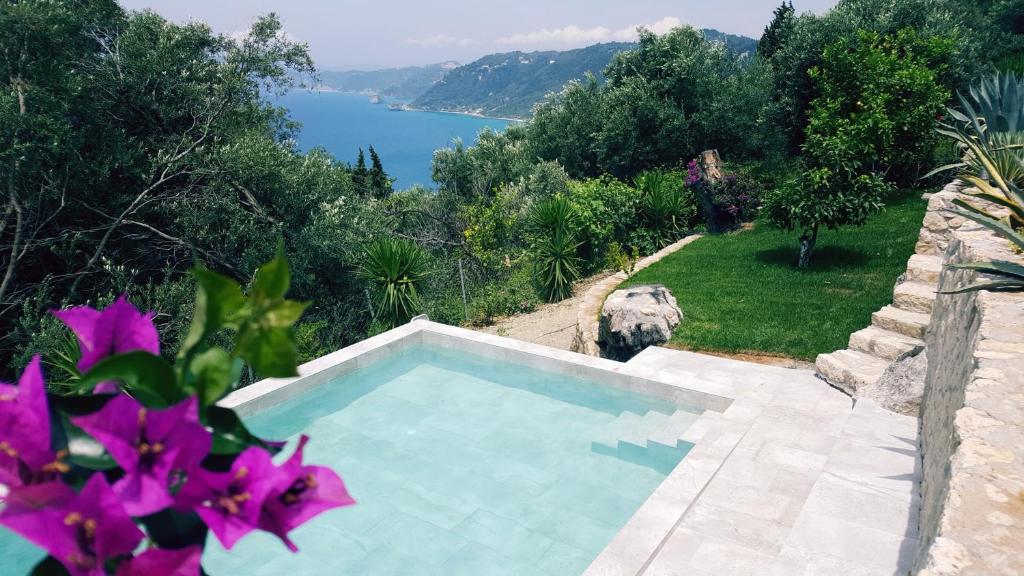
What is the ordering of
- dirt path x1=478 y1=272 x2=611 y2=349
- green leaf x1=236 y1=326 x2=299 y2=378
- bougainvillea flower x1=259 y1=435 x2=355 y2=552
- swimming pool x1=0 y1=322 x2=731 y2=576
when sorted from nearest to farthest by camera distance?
1. green leaf x1=236 y1=326 x2=299 y2=378
2. bougainvillea flower x1=259 y1=435 x2=355 y2=552
3. swimming pool x1=0 y1=322 x2=731 y2=576
4. dirt path x1=478 y1=272 x2=611 y2=349

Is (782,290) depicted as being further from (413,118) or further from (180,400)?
(413,118)

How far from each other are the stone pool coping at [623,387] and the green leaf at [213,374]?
3642 millimetres

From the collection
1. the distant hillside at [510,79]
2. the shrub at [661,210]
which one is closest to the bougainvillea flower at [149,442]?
the shrub at [661,210]

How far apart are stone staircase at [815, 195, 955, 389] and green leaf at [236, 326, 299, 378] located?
592 centimetres

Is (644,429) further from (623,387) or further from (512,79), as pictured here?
(512,79)

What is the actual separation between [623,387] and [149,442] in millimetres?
6459

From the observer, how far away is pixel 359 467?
5.91m

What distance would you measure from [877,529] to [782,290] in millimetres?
6560

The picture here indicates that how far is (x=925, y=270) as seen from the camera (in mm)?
6906

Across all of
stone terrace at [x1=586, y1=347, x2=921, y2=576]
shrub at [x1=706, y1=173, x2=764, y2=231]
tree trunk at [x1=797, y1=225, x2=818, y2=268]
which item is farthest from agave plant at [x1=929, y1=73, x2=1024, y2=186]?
shrub at [x1=706, y1=173, x2=764, y2=231]

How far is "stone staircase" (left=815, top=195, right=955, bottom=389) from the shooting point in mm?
5832

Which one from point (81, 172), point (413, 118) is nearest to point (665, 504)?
point (81, 172)

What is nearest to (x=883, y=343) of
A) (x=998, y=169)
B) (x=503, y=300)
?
(x=998, y=169)

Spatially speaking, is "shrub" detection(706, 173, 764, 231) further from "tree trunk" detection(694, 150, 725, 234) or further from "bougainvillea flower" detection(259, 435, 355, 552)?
"bougainvillea flower" detection(259, 435, 355, 552)
